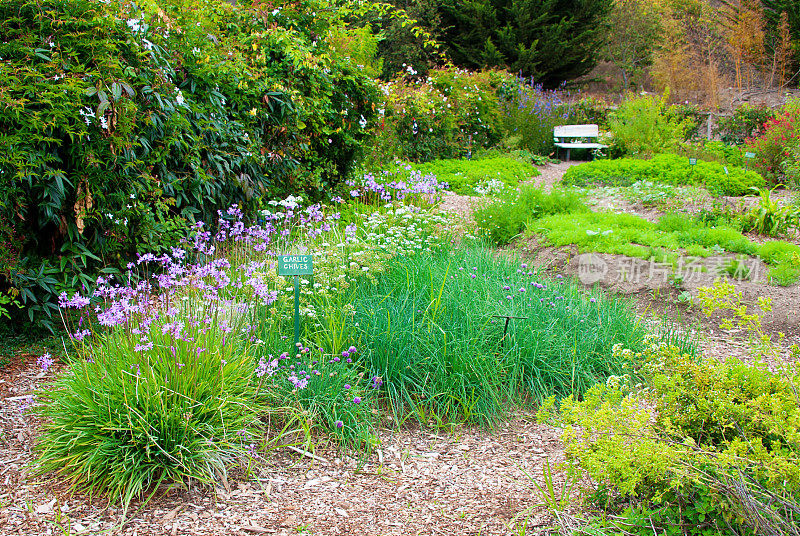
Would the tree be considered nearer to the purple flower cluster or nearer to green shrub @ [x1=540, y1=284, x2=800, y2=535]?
the purple flower cluster

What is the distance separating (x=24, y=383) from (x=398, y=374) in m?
2.01

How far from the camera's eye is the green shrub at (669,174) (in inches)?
338

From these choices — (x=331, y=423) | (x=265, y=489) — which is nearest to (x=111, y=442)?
(x=265, y=489)

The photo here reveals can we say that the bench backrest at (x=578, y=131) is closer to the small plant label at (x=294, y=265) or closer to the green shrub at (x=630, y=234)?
the green shrub at (x=630, y=234)

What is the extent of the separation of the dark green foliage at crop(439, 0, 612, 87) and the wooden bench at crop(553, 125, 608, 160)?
8498 mm

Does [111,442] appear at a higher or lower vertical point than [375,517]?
higher

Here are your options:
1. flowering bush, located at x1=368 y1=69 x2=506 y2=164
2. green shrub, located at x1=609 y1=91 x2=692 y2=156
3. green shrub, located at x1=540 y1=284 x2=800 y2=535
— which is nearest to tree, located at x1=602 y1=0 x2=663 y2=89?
flowering bush, located at x1=368 y1=69 x2=506 y2=164

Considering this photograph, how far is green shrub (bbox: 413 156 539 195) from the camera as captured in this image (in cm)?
856

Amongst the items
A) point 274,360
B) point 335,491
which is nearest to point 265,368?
point 274,360

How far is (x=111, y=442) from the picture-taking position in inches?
89.7

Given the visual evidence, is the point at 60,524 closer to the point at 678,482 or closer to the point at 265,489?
the point at 265,489

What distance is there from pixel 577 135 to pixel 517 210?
8.70 meters

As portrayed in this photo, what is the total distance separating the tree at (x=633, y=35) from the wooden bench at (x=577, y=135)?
14.4 m

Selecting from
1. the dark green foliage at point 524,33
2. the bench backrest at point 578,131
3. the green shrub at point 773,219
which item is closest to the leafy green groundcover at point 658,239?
the green shrub at point 773,219
